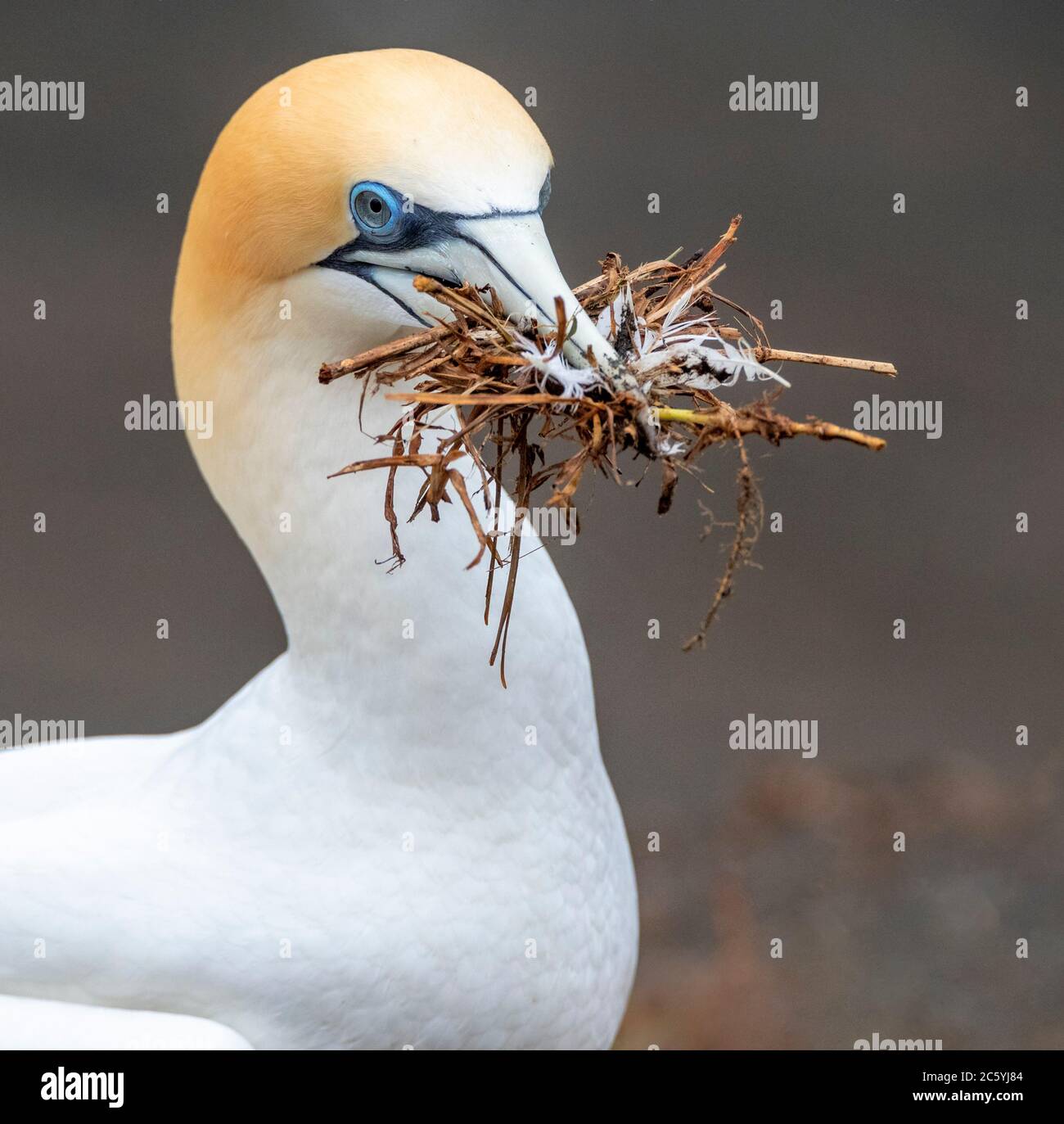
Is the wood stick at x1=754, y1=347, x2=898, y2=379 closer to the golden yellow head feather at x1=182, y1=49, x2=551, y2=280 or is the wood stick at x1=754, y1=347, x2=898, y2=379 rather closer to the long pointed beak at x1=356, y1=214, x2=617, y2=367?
the long pointed beak at x1=356, y1=214, x2=617, y2=367

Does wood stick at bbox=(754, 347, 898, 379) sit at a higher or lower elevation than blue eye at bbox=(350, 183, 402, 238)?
lower

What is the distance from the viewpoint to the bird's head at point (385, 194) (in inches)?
63.2

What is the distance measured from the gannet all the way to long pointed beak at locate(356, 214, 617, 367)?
0.11 meters

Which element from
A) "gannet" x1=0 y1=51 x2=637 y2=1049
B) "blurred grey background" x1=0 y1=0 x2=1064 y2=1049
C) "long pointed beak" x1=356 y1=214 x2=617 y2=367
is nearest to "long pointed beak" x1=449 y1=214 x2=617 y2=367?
"long pointed beak" x1=356 y1=214 x2=617 y2=367

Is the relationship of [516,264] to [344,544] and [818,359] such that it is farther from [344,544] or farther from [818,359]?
[344,544]

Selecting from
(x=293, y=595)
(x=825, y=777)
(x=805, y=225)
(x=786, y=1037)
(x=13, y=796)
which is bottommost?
(x=786, y=1037)

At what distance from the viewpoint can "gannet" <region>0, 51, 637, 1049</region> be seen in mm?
1844

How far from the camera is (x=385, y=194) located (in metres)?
A: 1.63

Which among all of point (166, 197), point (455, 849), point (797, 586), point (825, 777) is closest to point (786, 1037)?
point (825, 777)

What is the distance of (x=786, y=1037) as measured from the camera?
397cm

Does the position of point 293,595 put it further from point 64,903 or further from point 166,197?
point 166,197

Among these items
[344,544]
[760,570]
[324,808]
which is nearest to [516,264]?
[344,544]

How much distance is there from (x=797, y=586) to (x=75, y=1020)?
3.47 metres

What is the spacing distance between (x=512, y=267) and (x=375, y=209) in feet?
0.57
